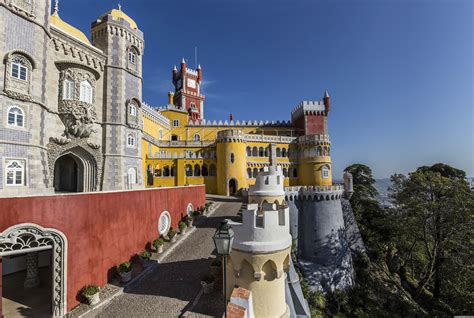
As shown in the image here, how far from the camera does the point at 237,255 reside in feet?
22.1

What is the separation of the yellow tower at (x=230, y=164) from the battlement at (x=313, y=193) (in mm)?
8740

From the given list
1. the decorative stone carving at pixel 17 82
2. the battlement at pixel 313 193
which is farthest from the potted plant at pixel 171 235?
the battlement at pixel 313 193

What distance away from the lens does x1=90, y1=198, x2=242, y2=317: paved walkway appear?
8000 mm

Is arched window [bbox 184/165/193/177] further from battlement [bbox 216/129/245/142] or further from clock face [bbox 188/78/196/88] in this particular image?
clock face [bbox 188/78/196/88]

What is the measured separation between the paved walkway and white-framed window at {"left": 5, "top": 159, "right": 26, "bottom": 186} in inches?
327

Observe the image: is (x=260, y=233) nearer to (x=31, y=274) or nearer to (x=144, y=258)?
(x=144, y=258)

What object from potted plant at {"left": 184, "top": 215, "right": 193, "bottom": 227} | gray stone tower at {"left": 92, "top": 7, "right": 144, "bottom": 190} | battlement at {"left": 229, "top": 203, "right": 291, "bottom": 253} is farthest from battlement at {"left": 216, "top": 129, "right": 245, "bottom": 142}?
battlement at {"left": 229, "top": 203, "right": 291, "bottom": 253}

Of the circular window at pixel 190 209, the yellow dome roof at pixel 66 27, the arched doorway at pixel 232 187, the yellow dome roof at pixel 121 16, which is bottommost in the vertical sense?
the circular window at pixel 190 209

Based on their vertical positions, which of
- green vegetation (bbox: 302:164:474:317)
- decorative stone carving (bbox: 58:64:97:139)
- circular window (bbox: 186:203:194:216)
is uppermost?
decorative stone carving (bbox: 58:64:97:139)

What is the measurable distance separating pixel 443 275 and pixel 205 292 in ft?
82.7

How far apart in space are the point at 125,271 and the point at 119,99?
13.3m

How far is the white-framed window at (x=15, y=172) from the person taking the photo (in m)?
11.1

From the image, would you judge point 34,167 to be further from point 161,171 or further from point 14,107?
point 161,171

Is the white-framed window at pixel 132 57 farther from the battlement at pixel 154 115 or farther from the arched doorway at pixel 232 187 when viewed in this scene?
the arched doorway at pixel 232 187
